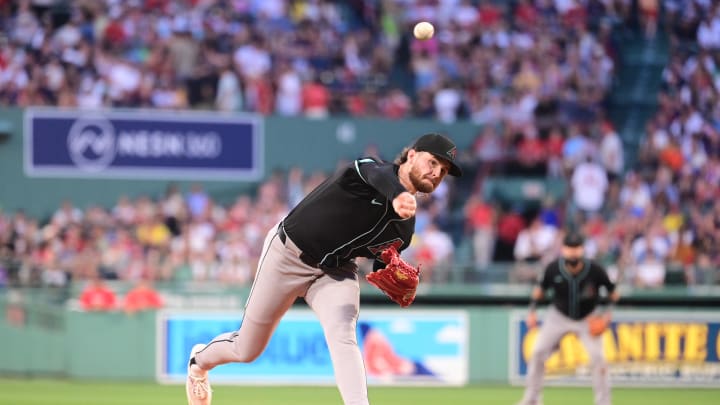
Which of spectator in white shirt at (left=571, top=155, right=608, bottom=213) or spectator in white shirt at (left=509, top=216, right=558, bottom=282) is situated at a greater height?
spectator in white shirt at (left=571, top=155, right=608, bottom=213)

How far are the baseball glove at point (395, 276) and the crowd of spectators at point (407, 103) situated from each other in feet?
31.3

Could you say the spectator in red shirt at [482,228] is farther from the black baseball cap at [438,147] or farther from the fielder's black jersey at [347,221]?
the black baseball cap at [438,147]

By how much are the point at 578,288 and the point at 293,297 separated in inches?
219

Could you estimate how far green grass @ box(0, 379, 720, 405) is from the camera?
1383 cm

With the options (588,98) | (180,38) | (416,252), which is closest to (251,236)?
(416,252)

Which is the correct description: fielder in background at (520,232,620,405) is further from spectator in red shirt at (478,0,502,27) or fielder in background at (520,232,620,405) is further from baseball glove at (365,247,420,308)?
spectator in red shirt at (478,0,502,27)

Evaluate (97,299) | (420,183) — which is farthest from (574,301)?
(97,299)

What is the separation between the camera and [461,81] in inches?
876

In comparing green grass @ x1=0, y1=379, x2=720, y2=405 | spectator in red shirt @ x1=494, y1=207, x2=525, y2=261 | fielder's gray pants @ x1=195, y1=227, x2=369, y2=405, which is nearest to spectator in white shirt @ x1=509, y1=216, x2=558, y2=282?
spectator in red shirt @ x1=494, y1=207, x2=525, y2=261

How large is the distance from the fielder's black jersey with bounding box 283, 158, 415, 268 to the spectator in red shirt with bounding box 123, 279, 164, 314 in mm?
9031

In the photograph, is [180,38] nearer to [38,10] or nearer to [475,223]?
[38,10]

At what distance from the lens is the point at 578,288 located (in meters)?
12.9

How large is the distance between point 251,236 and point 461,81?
5769 mm

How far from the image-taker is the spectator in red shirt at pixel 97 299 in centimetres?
1659
